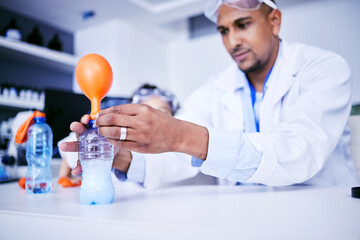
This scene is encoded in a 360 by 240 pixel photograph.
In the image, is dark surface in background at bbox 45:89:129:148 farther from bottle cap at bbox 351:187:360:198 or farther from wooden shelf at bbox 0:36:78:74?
wooden shelf at bbox 0:36:78:74

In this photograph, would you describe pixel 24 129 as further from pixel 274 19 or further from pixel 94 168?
pixel 274 19

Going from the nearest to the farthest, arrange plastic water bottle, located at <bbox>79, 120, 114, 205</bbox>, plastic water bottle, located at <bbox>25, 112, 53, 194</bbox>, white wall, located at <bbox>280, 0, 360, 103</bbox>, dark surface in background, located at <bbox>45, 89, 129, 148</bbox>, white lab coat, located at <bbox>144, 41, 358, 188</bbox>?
plastic water bottle, located at <bbox>79, 120, 114, 205</bbox> → white lab coat, located at <bbox>144, 41, 358, 188</bbox> → plastic water bottle, located at <bbox>25, 112, 53, 194</bbox> → dark surface in background, located at <bbox>45, 89, 129, 148</bbox> → white wall, located at <bbox>280, 0, 360, 103</bbox>

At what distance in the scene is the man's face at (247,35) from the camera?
4.48ft

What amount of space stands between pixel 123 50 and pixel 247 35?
2.52 m

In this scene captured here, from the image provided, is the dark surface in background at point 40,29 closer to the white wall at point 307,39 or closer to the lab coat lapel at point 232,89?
the white wall at point 307,39

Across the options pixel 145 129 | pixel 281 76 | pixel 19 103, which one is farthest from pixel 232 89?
pixel 19 103

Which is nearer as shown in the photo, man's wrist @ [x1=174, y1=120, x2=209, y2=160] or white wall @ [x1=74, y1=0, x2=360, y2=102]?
man's wrist @ [x1=174, y1=120, x2=209, y2=160]

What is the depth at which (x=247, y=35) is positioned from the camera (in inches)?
54.7

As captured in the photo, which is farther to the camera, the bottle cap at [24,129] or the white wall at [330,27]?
the white wall at [330,27]

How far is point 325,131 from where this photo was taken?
3.19 ft

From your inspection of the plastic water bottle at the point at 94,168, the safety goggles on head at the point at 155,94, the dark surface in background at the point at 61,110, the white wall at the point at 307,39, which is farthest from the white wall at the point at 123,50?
the plastic water bottle at the point at 94,168

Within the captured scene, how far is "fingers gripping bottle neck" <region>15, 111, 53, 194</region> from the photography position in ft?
3.12

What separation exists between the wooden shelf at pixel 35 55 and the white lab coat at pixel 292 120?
2.16 meters

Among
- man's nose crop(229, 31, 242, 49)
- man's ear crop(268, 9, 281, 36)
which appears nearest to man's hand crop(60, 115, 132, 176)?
man's nose crop(229, 31, 242, 49)
